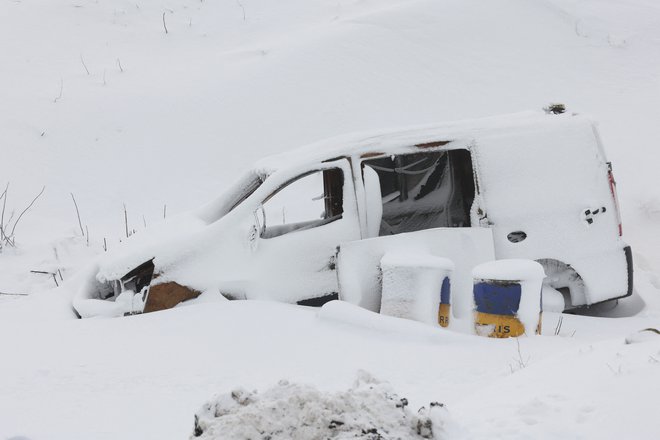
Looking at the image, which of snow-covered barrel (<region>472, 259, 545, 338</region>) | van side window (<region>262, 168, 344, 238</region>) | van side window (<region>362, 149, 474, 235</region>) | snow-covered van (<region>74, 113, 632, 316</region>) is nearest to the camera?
snow-covered barrel (<region>472, 259, 545, 338</region>)

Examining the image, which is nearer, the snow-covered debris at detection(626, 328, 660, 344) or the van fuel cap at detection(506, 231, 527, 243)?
the snow-covered debris at detection(626, 328, 660, 344)

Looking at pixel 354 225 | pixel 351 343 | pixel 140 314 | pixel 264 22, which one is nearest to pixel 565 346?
pixel 351 343

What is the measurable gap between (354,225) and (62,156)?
697 centimetres

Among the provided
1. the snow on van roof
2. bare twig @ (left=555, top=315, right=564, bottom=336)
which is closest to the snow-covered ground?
bare twig @ (left=555, top=315, right=564, bottom=336)

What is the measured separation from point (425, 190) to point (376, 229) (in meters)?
1.53

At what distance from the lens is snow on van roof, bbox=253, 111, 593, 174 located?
21.0 feet

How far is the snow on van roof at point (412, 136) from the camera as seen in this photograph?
6.41 metres

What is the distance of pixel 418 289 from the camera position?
562cm

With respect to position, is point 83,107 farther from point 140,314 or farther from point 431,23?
point 140,314

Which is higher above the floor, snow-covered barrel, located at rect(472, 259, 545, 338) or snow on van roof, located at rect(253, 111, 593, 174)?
snow on van roof, located at rect(253, 111, 593, 174)

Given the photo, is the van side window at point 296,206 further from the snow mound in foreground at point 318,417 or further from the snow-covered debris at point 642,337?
the snow mound in foreground at point 318,417

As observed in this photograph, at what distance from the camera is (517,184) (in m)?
6.30

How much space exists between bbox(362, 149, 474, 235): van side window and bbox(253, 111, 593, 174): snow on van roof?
1.41ft

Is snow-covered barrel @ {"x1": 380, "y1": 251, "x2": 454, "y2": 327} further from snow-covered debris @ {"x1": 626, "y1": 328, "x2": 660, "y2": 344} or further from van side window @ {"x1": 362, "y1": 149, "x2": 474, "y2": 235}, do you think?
snow-covered debris @ {"x1": 626, "y1": 328, "x2": 660, "y2": 344}
